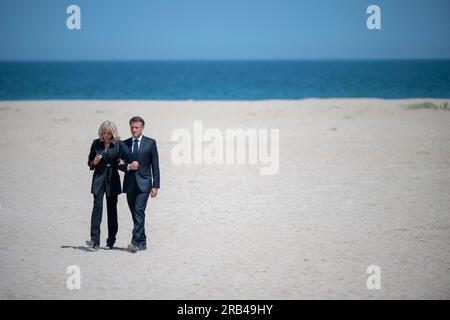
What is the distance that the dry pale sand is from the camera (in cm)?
543

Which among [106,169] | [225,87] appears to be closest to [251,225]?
[106,169]

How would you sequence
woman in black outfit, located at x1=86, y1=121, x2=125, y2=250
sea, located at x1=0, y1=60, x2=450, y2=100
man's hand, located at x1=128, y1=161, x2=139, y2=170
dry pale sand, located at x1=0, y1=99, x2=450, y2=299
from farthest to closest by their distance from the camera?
sea, located at x1=0, y1=60, x2=450, y2=100 → woman in black outfit, located at x1=86, y1=121, x2=125, y2=250 → man's hand, located at x1=128, y1=161, x2=139, y2=170 → dry pale sand, located at x1=0, y1=99, x2=450, y2=299

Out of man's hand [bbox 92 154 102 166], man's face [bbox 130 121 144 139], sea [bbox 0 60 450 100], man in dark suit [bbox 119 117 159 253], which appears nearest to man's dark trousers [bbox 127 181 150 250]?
man in dark suit [bbox 119 117 159 253]

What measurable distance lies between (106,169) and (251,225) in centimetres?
240

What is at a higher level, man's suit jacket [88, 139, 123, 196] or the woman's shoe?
man's suit jacket [88, 139, 123, 196]

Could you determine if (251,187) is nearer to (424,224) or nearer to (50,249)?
(424,224)

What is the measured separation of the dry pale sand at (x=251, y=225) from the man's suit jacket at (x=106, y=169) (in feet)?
2.62

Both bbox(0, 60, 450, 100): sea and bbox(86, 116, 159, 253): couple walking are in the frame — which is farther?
bbox(0, 60, 450, 100): sea

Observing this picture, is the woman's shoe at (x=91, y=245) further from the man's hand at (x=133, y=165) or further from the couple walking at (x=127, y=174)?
the man's hand at (x=133, y=165)

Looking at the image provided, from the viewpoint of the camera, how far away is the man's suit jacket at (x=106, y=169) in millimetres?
6387

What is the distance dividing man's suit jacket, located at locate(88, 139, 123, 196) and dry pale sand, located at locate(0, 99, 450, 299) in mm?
797

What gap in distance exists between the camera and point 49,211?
8500mm

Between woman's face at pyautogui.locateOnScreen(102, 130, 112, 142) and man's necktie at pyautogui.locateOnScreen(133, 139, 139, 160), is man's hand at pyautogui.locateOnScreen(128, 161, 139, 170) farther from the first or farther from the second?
woman's face at pyautogui.locateOnScreen(102, 130, 112, 142)

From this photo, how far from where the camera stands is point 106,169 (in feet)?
21.2
